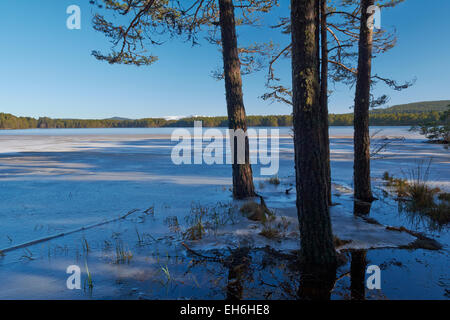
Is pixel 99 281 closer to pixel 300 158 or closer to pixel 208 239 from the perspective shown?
pixel 208 239

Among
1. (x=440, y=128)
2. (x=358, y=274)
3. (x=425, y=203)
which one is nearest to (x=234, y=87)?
(x=358, y=274)

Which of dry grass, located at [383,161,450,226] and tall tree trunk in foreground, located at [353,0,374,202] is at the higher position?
tall tree trunk in foreground, located at [353,0,374,202]

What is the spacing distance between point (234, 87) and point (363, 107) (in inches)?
123

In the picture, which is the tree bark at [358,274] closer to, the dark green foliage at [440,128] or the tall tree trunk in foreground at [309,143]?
the tall tree trunk in foreground at [309,143]

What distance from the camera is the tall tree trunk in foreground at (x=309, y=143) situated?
263cm

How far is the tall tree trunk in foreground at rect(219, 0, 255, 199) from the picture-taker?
5.83 metres

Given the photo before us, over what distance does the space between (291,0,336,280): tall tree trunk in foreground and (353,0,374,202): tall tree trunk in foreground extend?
3.73 metres

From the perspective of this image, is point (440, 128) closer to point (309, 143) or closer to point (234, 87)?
point (234, 87)

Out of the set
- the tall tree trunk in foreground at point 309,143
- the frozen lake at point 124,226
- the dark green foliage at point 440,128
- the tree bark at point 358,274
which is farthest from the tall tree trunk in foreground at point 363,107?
the dark green foliage at point 440,128

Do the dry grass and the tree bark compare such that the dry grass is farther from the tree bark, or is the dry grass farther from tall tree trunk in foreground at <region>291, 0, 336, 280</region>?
tall tree trunk in foreground at <region>291, 0, 336, 280</region>

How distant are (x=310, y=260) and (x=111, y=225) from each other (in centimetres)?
348

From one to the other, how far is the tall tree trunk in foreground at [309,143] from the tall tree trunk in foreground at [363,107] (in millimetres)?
3727

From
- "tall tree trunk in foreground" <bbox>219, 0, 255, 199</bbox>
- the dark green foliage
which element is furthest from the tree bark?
the dark green foliage

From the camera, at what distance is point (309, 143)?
270cm
